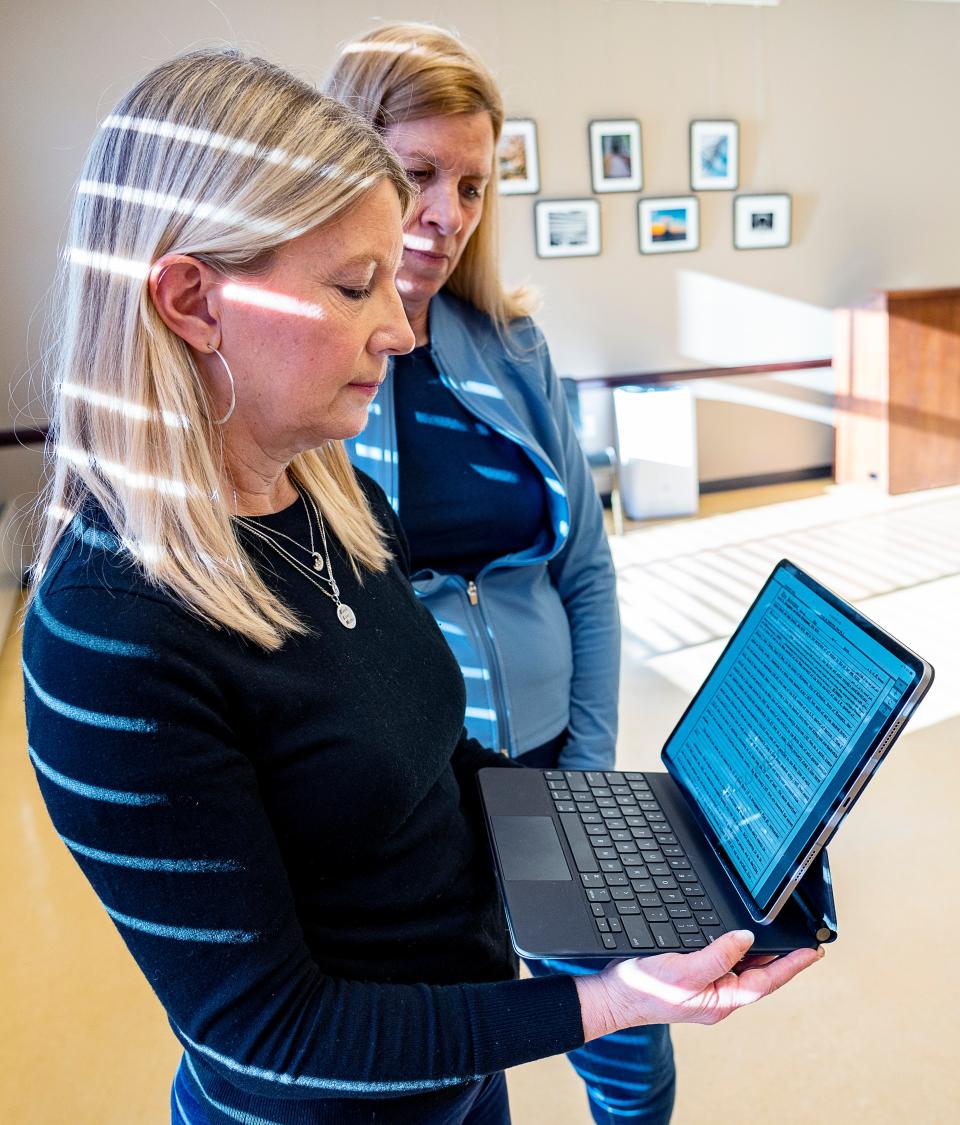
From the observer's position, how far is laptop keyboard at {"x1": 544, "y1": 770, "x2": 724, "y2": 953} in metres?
0.88

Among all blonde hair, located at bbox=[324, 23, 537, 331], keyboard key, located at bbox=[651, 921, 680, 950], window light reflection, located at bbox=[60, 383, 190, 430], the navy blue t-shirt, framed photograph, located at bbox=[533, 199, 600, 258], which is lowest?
keyboard key, located at bbox=[651, 921, 680, 950]

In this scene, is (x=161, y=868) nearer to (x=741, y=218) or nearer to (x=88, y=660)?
(x=88, y=660)

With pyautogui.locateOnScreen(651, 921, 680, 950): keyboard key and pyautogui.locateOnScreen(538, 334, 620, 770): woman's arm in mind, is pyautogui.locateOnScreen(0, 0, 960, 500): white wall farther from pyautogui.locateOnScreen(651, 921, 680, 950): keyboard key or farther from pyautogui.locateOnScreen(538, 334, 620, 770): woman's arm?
pyautogui.locateOnScreen(651, 921, 680, 950): keyboard key

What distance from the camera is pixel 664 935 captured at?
87 cm

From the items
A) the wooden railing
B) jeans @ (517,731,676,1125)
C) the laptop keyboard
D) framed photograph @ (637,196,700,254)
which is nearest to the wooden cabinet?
the wooden railing

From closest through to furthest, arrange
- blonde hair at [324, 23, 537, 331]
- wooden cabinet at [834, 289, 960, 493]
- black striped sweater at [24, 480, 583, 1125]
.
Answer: black striped sweater at [24, 480, 583, 1125]
blonde hair at [324, 23, 537, 331]
wooden cabinet at [834, 289, 960, 493]

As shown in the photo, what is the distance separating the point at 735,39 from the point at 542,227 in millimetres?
1659

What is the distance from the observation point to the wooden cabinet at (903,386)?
5.80 m

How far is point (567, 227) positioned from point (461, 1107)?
5.47 metres

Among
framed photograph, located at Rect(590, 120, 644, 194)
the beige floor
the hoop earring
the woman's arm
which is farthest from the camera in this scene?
framed photograph, located at Rect(590, 120, 644, 194)

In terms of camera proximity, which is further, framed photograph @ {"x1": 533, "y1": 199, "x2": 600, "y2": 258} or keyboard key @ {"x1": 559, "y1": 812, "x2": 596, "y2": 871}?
framed photograph @ {"x1": 533, "y1": 199, "x2": 600, "y2": 258}

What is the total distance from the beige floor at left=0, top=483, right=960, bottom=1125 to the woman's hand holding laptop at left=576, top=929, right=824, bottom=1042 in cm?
124

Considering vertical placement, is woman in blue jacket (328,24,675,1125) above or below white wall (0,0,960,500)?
below

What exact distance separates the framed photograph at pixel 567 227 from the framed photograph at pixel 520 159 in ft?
0.44
